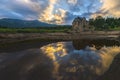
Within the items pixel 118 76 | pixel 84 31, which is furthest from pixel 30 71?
pixel 84 31

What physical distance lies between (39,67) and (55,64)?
3378mm

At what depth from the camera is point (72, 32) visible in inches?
5049

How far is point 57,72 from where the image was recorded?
2767 centimetres

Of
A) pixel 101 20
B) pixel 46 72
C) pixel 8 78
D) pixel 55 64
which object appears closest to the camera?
pixel 8 78

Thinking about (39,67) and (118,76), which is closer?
(118,76)

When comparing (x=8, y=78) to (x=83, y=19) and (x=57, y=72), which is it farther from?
(x=83, y=19)

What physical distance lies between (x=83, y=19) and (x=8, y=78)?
410 ft

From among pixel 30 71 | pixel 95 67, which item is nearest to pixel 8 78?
pixel 30 71

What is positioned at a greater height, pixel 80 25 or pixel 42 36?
pixel 80 25

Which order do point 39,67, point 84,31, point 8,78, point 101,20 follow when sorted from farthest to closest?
point 101,20
point 84,31
point 39,67
point 8,78

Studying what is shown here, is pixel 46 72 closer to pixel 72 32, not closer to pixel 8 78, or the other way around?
pixel 8 78

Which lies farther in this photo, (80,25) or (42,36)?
(80,25)

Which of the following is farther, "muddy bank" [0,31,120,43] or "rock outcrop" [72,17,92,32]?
"rock outcrop" [72,17,92,32]

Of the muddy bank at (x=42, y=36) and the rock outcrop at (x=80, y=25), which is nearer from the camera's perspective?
the muddy bank at (x=42, y=36)
